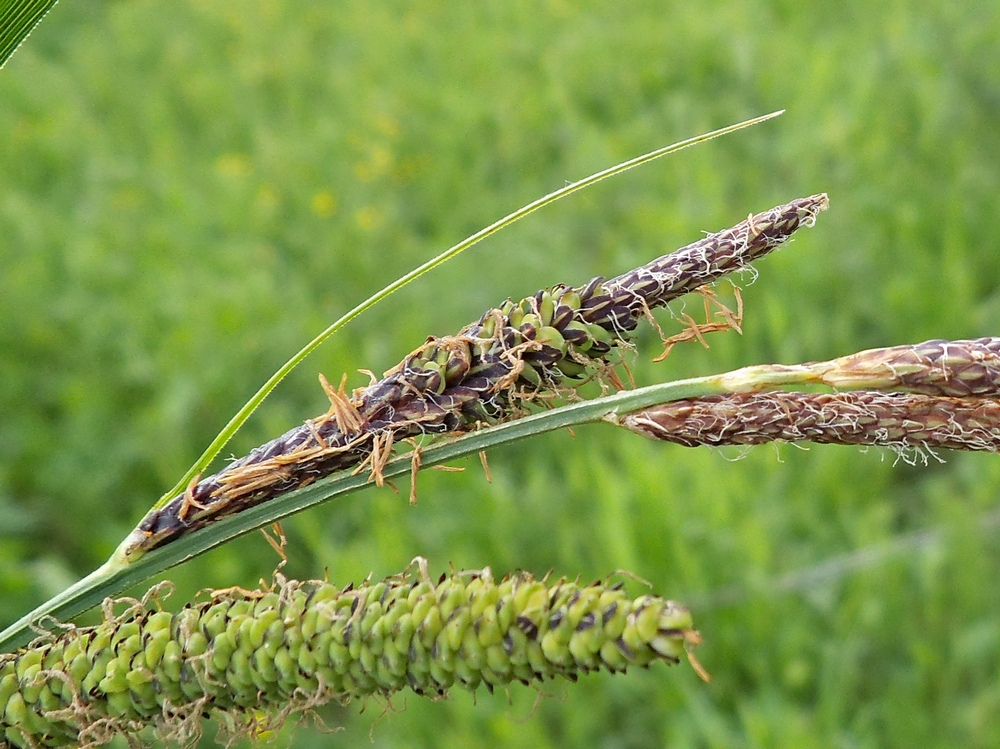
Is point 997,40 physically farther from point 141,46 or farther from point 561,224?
point 141,46

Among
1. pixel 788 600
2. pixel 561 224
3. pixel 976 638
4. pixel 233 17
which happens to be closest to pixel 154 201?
pixel 561 224

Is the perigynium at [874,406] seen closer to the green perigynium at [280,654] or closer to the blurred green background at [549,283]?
the green perigynium at [280,654]

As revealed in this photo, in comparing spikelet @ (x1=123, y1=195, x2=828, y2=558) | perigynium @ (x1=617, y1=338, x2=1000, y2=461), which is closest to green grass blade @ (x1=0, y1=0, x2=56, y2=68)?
spikelet @ (x1=123, y1=195, x2=828, y2=558)

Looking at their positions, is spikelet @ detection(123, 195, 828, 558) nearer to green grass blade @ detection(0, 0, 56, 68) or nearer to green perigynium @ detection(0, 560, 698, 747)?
green perigynium @ detection(0, 560, 698, 747)

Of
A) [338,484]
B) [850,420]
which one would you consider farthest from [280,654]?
[850,420]

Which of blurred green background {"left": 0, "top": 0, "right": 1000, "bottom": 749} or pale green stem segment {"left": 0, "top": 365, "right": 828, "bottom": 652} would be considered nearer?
pale green stem segment {"left": 0, "top": 365, "right": 828, "bottom": 652}

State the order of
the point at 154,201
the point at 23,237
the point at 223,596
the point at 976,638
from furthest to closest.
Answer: the point at 154,201
the point at 23,237
the point at 976,638
the point at 223,596
